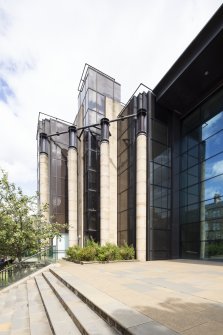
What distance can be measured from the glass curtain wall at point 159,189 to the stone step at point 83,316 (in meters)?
14.4

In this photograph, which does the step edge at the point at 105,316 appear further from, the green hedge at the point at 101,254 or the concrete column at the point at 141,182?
the concrete column at the point at 141,182

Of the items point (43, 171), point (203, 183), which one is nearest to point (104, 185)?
point (43, 171)

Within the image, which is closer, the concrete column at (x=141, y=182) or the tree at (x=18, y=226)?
the tree at (x=18, y=226)

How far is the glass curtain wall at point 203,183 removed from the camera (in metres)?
20.4

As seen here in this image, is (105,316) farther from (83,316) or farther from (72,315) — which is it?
(72,315)

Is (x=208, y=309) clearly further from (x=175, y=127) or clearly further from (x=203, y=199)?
(x=175, y=127)

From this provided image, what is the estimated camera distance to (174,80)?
Answer: 71.8ft

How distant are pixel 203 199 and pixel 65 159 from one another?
57.4 feet

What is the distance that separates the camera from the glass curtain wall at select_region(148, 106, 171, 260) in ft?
73.9

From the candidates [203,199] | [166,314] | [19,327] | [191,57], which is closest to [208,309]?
[166,314]

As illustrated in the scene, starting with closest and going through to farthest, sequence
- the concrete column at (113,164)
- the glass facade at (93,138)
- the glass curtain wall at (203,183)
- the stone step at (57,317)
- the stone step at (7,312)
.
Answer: the stone step at (57,317), the stone step at (7,312), the glass curtain wall at (203,183), the concrete column at (113,164), the glass facade at (93,138)

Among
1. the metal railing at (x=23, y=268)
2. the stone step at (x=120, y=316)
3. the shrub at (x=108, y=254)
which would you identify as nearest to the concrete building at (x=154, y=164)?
the shrub at (x=108, y=254)

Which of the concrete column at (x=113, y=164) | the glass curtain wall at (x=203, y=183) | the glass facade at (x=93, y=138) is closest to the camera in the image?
the glass curtain wall at (x=203, y=183)

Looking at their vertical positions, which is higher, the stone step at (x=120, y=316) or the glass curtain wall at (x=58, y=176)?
the glass curtain wall at (x=58, y=176)
